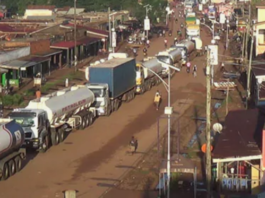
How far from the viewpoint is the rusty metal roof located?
63.2 feet

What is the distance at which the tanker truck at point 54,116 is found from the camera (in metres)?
24.2

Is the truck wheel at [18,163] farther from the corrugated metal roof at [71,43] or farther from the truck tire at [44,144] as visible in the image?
the corrugated metal roof at [71,43]

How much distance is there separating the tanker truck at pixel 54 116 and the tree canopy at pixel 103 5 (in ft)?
185

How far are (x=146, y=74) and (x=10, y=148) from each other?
1853 centimetres

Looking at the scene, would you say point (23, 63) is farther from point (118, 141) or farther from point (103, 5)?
point (103, 5)

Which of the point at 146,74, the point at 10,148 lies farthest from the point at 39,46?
the point at 10,148

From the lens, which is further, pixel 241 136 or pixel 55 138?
pixel 55 138

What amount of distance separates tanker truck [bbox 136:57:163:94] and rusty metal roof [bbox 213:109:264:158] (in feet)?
43.3

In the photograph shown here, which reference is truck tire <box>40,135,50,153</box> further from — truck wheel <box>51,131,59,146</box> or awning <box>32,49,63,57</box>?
awning <box>32,49,63,57</box>

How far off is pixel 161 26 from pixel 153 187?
70569mm

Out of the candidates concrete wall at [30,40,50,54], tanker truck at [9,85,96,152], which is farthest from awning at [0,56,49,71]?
tanker truck at [9,85,96,152]

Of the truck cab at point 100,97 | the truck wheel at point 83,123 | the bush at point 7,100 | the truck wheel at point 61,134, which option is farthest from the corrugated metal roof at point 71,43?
the truck wheel at point 61,134

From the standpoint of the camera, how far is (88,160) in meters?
24.1

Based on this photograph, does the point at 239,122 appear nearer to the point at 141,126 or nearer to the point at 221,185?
the point at 221,185
